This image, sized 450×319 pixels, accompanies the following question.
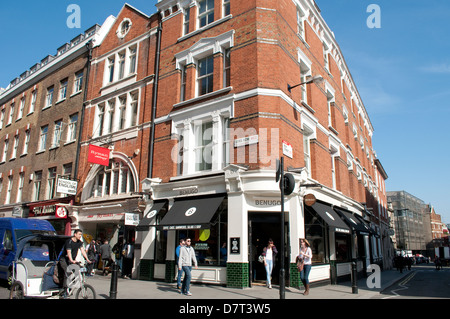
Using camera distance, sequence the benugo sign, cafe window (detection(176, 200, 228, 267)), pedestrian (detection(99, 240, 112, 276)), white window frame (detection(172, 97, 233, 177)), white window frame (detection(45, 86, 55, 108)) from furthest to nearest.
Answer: white window frame (detection(45, 86, 55, 108)) → the benugo sign → pedestrian (detection(99, 240, 112, 276)) → white window frame (detection(172, 97, 233, 177)) → cafe window (detection(176, 200, 228, 267))

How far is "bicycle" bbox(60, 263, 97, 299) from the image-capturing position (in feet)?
25.0

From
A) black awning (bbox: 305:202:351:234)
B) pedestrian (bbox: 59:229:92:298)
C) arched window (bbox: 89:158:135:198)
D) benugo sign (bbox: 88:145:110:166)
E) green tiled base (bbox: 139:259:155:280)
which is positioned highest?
benugo sign (bbox: 88:145:110:166)

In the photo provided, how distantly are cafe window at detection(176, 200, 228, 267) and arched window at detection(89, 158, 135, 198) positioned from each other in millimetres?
5670

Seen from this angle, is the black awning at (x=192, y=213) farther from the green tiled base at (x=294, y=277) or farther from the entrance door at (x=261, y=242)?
the green tiled base at (x=294, y=277)

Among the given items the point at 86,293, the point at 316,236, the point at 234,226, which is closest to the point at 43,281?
the point at 86,293

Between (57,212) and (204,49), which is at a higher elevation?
(204,49)

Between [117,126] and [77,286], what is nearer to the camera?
[77,286]

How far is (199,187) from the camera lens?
45.5ft

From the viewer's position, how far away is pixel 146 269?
580 inches

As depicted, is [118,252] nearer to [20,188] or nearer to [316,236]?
[316,236]

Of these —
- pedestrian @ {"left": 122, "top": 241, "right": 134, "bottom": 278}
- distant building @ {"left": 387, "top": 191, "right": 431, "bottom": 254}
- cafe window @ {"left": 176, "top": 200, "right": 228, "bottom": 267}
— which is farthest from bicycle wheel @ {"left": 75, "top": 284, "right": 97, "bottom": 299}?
distant building @ {"left": 387, "top": 191, "right": 431, "bottom": 254}

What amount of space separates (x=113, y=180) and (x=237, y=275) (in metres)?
9.81

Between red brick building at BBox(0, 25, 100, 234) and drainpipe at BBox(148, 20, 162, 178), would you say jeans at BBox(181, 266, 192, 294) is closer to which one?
drainpipe at BBox(148, 20, 162, 178)
